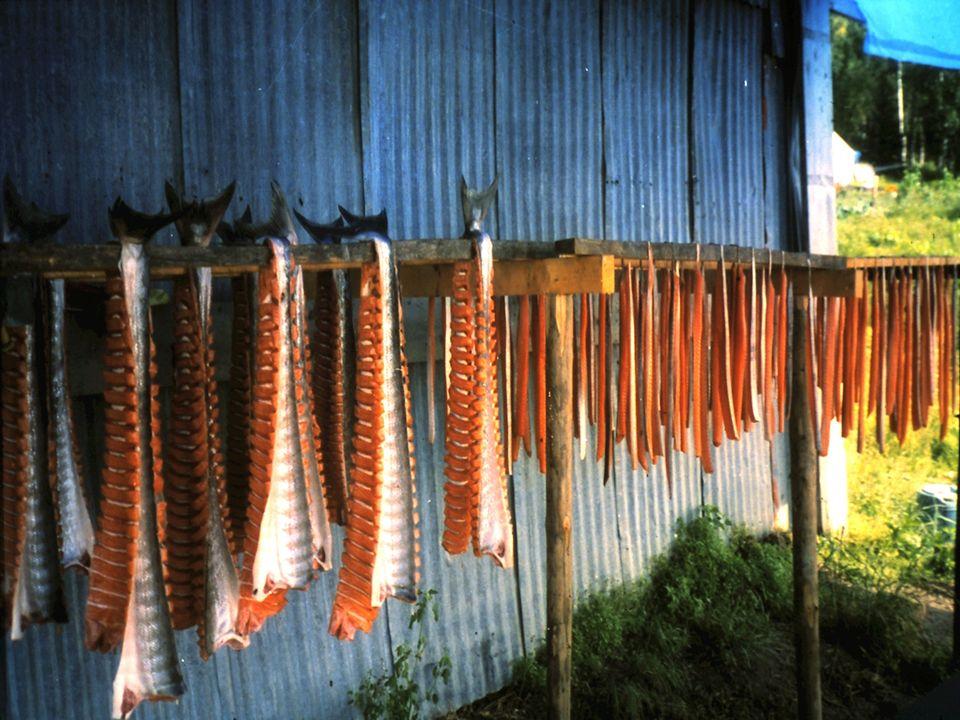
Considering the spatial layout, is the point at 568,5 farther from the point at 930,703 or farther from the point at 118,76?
the point at 930,703

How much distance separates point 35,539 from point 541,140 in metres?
3.95

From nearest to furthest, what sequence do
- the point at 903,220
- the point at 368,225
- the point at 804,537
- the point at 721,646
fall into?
the point at 368,225
the point at 804,537
the point at 721,646
the point at 903,220

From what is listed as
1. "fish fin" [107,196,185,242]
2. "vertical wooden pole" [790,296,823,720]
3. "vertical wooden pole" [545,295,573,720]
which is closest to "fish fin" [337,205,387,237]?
"fish fin" [107,196,185,242]

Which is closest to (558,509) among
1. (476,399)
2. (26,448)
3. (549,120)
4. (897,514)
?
(476,399)

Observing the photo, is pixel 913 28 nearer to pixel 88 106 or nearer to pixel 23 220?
pixel 88 106

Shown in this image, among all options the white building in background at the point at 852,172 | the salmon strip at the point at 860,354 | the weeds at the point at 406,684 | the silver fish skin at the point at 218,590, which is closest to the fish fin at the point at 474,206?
the silver fish skin at the point at 218,590

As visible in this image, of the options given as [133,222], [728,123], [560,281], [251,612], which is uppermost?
[728,123]

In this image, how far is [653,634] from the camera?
19.4 feet

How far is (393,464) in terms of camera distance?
8.61 feet

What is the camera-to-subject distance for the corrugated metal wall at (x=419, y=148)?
340cm

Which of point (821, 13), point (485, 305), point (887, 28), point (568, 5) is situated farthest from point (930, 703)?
point (821, 13)

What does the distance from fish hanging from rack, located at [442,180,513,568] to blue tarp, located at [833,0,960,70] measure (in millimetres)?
5108

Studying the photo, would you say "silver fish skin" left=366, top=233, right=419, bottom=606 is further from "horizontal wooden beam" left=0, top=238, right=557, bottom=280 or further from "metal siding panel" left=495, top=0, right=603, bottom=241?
"metal siding panel" left=495, top=0, right=603, bottom=241

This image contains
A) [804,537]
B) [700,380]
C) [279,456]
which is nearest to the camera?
[279,456]
